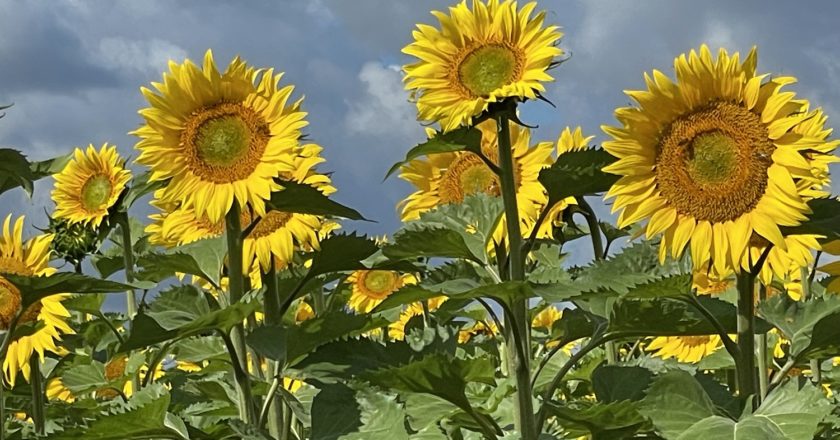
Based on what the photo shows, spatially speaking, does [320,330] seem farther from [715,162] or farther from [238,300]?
[715,162]

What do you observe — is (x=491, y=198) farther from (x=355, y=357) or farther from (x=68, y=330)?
(x=68, y=330)

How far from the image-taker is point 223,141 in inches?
111

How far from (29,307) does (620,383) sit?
205 centimetres

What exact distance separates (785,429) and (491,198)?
3.43ft

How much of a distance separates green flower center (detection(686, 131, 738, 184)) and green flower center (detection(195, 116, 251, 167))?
3.83ft

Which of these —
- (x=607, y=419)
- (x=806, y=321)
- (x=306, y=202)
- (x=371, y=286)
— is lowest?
(x=607, y=419)

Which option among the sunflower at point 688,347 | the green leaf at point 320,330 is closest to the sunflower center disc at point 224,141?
the green leaf at point 320,330

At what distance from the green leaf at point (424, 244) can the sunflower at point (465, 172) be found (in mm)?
825

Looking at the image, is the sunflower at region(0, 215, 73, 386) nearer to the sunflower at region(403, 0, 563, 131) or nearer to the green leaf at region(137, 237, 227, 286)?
the green leaf at region(137, 237, 227, 286)

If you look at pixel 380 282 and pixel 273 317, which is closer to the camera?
pixel 273 317

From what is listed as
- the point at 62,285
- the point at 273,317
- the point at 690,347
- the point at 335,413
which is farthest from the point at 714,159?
the point at 690,347

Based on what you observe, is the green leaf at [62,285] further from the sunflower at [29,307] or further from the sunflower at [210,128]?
the sunflower at [29,307]

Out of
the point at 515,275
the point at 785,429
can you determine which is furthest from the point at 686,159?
the point at 785,429

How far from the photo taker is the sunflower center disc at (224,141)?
9.17 feet
